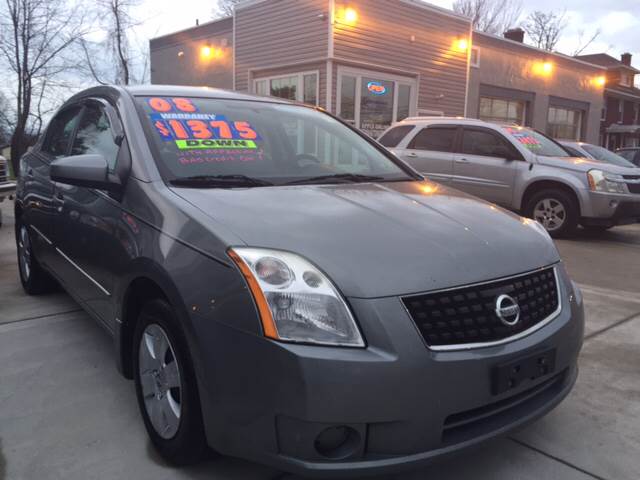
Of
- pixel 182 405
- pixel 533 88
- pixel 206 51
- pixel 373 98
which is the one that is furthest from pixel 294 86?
pixel 182 405

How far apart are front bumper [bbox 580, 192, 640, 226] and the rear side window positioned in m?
3.09

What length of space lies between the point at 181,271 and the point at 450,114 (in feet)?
49.3

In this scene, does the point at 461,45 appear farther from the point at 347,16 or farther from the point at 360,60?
the point at 347,16

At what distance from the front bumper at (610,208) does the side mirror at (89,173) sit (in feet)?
22.3

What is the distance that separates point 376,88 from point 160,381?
1235cm

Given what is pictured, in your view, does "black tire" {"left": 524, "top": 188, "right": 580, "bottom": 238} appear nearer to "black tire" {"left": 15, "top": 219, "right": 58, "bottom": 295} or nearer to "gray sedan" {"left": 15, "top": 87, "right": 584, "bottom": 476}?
"gray sedan" {"left": 15, "top": 87, "right": 584, "bottom": 476}

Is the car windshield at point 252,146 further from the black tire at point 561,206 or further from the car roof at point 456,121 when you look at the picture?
the car roof at point 456,121

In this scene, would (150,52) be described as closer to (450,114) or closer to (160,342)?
(450,114)

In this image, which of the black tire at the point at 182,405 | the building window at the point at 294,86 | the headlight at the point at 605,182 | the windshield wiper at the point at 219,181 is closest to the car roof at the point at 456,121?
the headlight at the point at 605,182

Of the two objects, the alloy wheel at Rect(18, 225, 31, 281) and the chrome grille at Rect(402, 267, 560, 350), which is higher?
the chrome grille at Rect(402, 267, 560, 350)

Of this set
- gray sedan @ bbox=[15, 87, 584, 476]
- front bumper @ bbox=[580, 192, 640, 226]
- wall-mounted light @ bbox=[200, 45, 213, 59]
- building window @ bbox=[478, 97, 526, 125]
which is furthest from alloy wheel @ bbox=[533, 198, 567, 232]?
wall-mounted light @ bbox=[200, 45, 213, 59]

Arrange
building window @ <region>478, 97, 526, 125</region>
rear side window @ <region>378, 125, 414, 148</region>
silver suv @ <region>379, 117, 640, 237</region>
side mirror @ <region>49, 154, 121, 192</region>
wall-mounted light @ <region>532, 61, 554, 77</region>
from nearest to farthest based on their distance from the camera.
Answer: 1. side mirror @ <region>49, 154, 121, 192</region>
2. silver suv @ <region>379, 117, 640, 237</region>
3. rear side window @ <region>378, 125, 414, 148</region>
4. building window @ <region>478, 97, 526, 125</region>
5. wall-mounted light @ <region>532, 61, 554, 77</region>

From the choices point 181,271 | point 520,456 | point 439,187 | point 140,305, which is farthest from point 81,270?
point 520,456

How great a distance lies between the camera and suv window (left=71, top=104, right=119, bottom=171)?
2.79m
